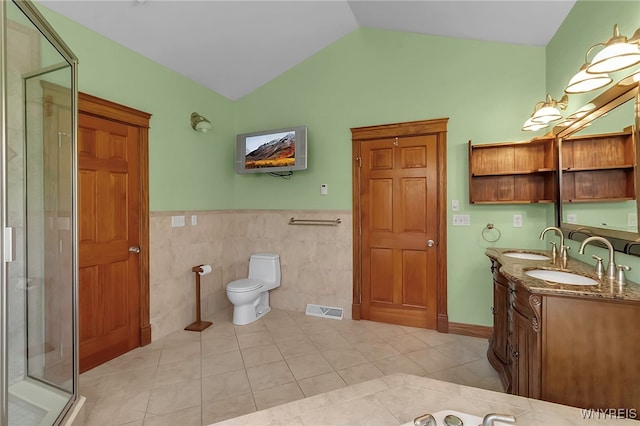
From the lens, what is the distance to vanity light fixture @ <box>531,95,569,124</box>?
2.08 metres

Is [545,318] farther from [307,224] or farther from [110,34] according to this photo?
[110,34]

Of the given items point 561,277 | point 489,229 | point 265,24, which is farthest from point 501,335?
point 265,24

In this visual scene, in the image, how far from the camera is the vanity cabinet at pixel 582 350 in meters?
1.31

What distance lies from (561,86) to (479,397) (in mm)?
2432

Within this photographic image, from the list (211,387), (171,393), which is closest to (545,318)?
(211,387)

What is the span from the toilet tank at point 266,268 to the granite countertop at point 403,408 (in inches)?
94.5

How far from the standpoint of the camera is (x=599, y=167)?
179 cm

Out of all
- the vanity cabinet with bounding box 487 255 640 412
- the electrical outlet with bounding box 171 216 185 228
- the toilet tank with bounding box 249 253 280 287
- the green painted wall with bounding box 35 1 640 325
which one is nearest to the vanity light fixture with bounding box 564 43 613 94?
the green painted wall with bounding box 35 1 640 325

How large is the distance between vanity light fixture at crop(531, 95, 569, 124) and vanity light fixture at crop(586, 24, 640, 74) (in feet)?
2.36

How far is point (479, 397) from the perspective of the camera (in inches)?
42.6

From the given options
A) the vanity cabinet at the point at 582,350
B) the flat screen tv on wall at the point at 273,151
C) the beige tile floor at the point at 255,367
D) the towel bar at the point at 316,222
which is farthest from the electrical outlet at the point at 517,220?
the flat screen tv on wall at the point at 273,151

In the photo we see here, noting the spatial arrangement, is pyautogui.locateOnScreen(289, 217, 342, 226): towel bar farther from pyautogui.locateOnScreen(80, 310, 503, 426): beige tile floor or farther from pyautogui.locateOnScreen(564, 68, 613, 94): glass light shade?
pyautogui.locateOnScreen(564, 68, 613, 94): glass light shade

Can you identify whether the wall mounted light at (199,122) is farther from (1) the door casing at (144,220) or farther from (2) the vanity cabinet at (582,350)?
A: (2) the vanity cabinet at (582,350)

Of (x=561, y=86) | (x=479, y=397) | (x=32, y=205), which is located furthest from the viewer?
(x=561, y=86)
